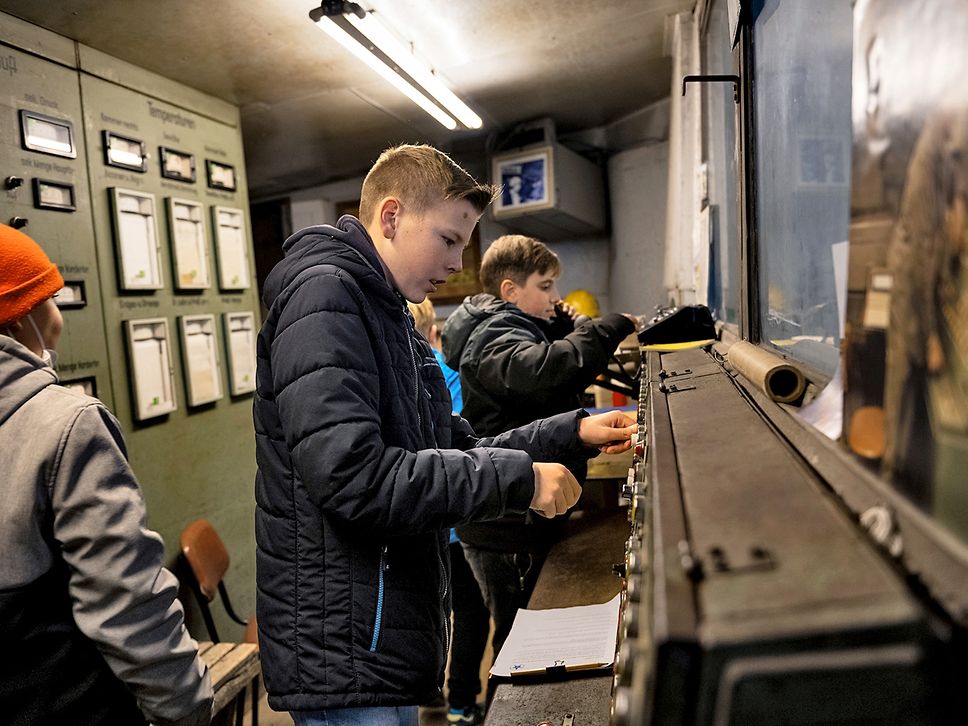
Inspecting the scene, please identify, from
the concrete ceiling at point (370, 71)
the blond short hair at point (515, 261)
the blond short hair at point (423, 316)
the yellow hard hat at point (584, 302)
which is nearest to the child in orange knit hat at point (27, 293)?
the blond short hair at point (515, 261)

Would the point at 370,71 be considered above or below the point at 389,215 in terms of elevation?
above

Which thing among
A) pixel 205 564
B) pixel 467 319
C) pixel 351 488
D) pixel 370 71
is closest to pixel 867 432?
pixel 351 488

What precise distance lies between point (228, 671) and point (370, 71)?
3354 millimetres

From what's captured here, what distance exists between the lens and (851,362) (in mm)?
671

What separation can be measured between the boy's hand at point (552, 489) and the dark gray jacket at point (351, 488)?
30 mm

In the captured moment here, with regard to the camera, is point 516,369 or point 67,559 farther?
point 516,369

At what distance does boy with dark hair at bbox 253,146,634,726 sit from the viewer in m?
1.11

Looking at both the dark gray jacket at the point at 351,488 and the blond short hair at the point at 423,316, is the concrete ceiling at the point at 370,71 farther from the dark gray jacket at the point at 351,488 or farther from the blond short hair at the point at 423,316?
the dark gray jacket at the point at 351,488

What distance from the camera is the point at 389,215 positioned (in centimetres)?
140

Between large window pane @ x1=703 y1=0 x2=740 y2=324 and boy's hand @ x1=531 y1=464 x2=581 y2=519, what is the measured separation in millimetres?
1076

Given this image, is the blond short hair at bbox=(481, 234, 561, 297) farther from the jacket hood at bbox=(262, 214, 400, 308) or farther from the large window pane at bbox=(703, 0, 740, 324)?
the jacket hood at bbox=(262, 214, 400, 308)

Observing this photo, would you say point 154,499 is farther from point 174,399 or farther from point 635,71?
point 635,71

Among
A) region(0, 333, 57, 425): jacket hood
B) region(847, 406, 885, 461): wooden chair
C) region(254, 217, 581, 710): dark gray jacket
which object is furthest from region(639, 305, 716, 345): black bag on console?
region(0, 333, 57, 425): jacket hood

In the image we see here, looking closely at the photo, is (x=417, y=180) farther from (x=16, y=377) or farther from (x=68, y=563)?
(x=68, y=563)
